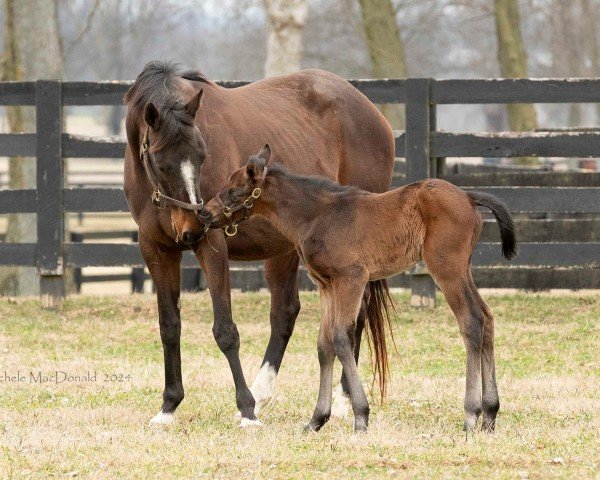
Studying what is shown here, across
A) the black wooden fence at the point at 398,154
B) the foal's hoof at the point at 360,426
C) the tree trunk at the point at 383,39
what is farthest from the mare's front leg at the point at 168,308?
the tree trunk at the point at 383,39

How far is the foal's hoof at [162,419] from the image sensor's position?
6.25 metres

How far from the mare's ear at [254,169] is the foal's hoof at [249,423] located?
52.5 inches

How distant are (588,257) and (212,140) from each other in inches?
196

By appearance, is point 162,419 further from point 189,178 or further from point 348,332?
point 189,178

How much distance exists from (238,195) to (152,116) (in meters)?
0.62

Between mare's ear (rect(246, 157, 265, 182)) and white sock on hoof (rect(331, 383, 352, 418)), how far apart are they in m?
1.56

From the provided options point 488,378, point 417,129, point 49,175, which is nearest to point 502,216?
point 488,378

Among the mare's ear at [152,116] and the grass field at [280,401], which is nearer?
the grass field at [280,401]

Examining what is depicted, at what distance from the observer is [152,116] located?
5797mm

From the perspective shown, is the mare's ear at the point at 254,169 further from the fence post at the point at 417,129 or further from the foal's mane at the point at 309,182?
the fence post at the point at 417,129

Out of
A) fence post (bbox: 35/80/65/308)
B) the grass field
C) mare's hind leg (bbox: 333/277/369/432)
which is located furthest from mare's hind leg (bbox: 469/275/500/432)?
fence post (bbox: 35/80/65/308)

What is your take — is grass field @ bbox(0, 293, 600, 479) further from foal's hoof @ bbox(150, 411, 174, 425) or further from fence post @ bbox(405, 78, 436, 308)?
fence post @ bbox(405, 78, 436, 308)

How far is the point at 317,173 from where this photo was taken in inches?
282

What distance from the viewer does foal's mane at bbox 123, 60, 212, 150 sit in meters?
5.78
